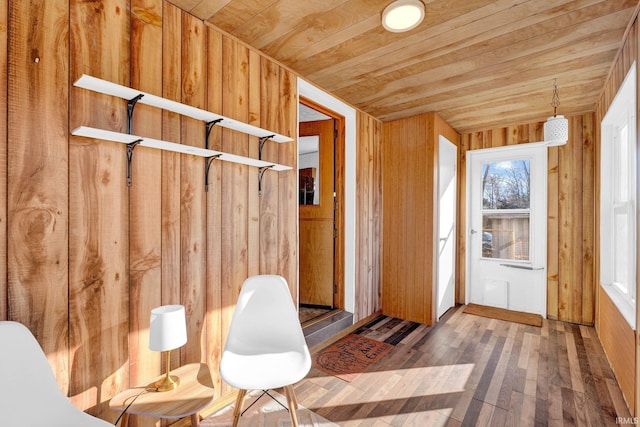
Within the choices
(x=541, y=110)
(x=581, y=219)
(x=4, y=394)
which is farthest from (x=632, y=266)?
(x=4, y=394)

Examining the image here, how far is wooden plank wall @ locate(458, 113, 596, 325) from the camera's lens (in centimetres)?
331

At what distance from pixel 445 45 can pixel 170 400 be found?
253cm

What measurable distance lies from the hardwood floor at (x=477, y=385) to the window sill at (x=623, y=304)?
536 mm

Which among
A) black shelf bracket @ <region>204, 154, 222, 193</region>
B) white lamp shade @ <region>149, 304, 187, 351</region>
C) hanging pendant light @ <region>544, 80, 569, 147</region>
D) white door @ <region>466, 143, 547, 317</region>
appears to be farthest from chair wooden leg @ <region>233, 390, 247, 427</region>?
white door @ <region>466, 143, 547, 317</region>

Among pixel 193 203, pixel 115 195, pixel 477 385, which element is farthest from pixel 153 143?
pixel 477 385

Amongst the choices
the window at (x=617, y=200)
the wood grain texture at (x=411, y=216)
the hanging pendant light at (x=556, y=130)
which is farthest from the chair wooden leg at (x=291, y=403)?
the hanging pendant light at (x=556, y=130)

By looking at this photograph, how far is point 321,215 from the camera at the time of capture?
130 inches

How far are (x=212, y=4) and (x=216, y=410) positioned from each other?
2.35 metres

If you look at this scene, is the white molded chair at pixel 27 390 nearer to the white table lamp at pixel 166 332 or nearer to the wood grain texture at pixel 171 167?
the white table lamp at pixel 166 332

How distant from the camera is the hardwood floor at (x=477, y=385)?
1.84 metres

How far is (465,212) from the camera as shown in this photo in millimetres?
4102

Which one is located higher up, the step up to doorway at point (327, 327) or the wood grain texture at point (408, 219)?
the wood grain texture at point (408, 219)

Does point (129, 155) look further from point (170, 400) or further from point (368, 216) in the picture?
point (368, 216)

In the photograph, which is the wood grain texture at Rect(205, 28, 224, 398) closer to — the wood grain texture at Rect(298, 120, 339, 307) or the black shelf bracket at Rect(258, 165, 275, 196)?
the black shelf bracket at Rect(258, 165, 275, 196)
